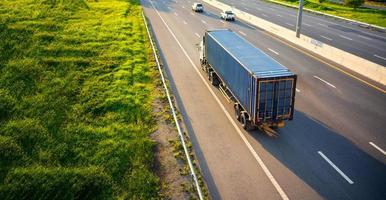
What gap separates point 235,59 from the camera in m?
18.2

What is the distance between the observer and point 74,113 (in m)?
18.7

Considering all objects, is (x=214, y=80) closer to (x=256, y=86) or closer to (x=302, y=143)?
(x=256, y=86)

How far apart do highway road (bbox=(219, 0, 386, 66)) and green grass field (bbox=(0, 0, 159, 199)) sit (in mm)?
20543

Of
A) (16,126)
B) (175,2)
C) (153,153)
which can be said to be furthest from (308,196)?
(175,2)

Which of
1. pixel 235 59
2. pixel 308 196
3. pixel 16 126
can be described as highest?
pixel 235 59

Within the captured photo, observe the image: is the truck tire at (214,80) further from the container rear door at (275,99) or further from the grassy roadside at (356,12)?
the grassy roadside at (356,12)

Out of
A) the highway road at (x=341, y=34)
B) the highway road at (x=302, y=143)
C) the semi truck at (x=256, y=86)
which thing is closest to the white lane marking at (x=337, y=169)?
the highway road at (x=302, y=143)

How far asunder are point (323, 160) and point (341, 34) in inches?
1242

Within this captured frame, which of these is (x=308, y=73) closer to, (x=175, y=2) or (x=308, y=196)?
(x=308, y=196)

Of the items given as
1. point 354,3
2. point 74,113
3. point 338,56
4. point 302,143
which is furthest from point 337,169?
point 354,3

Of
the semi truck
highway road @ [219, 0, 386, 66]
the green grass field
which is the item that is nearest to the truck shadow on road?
the semi truck

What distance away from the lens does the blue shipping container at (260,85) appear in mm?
15898

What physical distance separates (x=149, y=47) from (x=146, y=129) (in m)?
16.8

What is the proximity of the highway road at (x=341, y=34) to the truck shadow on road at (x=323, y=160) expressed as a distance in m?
16.3
